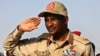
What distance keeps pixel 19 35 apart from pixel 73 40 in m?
0.94

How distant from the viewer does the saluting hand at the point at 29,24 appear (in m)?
8.22

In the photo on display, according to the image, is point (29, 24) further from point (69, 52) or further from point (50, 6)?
point (69, 52)

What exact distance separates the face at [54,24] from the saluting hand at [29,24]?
0.53ft

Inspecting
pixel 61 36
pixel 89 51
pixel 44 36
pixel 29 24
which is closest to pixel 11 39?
pixel 29 24

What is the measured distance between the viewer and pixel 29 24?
27.1 feet

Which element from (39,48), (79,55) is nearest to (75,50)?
(79,55)

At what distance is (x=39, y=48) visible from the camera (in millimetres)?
8508

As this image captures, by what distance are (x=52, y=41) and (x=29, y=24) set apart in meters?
0.52

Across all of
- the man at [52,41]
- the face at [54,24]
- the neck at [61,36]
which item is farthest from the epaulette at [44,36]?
the face at [54,24]

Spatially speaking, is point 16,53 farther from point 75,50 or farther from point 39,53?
point 75,50

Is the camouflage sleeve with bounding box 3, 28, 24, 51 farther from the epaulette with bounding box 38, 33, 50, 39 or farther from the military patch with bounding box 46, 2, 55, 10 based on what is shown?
the military patch with bounding box 46, 2, 55, 10

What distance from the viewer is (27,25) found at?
8266 millimetres

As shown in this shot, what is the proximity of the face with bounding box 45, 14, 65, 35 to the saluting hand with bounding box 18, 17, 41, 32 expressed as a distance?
16 centimetres

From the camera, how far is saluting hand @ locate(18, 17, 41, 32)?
27.0 ft
